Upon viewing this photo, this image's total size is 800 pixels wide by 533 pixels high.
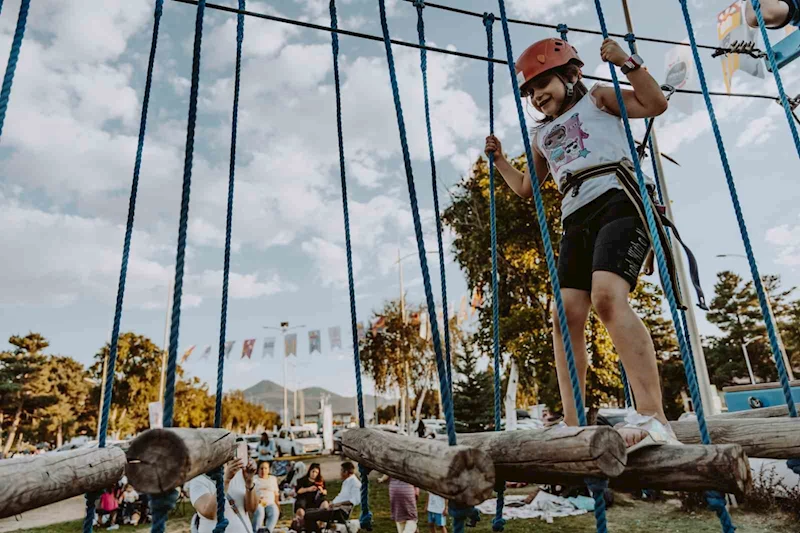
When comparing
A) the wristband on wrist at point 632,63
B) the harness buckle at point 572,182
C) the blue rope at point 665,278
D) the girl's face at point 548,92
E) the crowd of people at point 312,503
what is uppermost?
the girl's face at point 548,92

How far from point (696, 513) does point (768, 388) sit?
13.7ft

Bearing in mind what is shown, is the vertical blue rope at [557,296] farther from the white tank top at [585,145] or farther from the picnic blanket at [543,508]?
the picnic blanket at [543,508]

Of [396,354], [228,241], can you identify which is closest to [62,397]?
[396,354]

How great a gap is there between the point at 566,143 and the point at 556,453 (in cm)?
143

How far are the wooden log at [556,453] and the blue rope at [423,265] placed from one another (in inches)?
5.5

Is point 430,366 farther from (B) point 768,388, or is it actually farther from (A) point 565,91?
(A) point 565,91

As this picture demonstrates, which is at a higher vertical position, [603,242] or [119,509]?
[603,242]

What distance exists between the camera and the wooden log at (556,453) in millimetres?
1286

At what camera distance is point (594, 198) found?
2.19m

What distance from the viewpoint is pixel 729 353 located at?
36.0 metres

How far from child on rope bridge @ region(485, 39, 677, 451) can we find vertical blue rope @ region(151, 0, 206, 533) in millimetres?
1389

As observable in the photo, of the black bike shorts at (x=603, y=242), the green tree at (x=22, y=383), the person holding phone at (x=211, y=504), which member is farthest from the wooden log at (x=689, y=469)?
the green tree at (x=22, y=383)

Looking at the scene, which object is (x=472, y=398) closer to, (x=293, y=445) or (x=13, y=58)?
(x=293, y=445)

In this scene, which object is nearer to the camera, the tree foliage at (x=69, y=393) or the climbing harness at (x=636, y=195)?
the climbing harness at (x=636, y=195)
